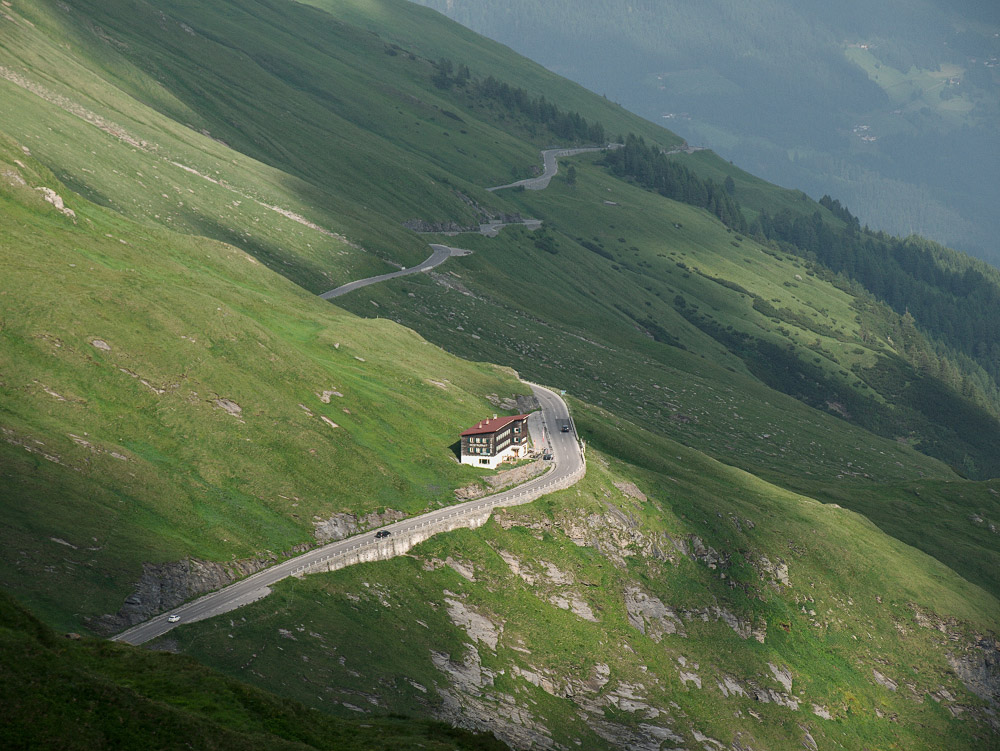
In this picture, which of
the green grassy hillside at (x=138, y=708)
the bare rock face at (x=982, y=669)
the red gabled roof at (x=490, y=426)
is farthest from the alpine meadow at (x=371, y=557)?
the red gabled roof at (x=490, y=426)

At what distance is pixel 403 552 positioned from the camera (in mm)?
78500

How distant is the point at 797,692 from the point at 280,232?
131 metres

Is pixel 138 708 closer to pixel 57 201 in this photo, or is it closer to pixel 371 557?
pixel 371 557

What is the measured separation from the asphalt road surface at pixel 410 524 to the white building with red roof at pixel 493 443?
4.27 metres

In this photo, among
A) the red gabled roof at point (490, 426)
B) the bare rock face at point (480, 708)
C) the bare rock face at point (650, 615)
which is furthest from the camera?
the red gabled roof at point (490, 426)

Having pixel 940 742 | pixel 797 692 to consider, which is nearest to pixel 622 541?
pixel 797 692

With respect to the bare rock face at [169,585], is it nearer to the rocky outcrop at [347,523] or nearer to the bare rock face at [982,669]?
the rocky outcrop at [347,523]

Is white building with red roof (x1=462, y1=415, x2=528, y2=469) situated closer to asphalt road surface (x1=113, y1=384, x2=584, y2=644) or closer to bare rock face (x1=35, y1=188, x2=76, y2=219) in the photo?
asphalt road surface (x1=113, y1=384, x2=584, y2=644)

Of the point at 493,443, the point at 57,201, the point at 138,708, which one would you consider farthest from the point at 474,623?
the point at 57,201

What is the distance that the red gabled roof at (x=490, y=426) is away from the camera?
97.7m

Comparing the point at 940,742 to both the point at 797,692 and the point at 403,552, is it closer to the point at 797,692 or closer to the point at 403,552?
the point at 797,692

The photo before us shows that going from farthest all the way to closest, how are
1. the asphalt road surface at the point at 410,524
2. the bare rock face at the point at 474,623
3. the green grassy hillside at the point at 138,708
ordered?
the bare rock face at the point at 474,623 → the asphalt road surface at the point at 410,524 → the green grassy hillside at the point at 138,708

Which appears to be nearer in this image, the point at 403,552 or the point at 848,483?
the point at 403,552

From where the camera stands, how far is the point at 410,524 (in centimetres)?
8212
